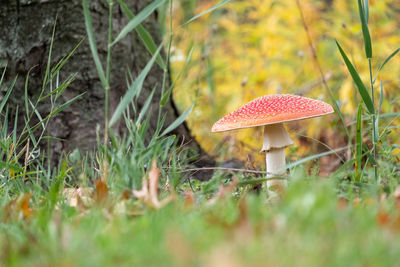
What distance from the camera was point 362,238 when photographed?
878mm

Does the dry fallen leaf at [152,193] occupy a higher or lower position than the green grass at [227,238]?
lower

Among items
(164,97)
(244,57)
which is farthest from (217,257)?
(244,57)

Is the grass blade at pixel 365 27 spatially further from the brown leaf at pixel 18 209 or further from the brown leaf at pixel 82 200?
the brown leaf at pixel 18 209

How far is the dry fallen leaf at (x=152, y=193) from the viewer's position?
50.5 inches

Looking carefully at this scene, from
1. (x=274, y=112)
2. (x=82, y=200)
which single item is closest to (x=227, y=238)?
(x=82, y=200)

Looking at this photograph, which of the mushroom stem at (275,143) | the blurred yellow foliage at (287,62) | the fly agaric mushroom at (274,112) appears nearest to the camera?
the fly agaric mushroom at (274,112)

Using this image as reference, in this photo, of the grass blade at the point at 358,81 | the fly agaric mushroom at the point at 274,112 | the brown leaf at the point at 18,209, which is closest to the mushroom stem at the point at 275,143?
the fly agaric mushroom at the point at 274,112

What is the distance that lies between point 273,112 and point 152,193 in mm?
649

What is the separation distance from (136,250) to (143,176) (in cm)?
64

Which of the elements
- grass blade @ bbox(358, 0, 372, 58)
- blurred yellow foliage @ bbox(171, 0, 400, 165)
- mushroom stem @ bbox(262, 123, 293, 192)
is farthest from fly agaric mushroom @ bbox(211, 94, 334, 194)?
blurred yellow foliage @ bbox(171, 0, 400, 165)

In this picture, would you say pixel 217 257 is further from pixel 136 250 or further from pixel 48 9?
pixel 48 9

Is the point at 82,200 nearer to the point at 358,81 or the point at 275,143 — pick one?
the point at 275,143

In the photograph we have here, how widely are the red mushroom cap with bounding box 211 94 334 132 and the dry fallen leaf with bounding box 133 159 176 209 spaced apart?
0.47 metres

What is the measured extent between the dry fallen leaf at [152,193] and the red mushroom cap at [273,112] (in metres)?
0.47
